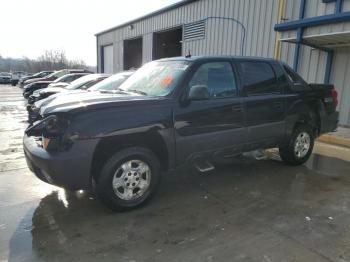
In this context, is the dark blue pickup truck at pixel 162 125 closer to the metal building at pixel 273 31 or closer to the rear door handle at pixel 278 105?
the rear door handle at pixel 278 105

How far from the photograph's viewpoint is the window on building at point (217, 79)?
4410 millimetres

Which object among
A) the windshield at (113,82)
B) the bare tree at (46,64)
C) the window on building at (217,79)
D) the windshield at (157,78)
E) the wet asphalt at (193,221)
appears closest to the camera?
the wet asphalt at (193,221)

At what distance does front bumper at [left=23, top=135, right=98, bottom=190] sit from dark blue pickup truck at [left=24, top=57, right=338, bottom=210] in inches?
0.4

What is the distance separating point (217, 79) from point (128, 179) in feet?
6.23

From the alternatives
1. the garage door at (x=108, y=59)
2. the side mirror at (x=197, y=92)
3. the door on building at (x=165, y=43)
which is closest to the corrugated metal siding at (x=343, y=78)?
the side mirror at (x=197, y=92)

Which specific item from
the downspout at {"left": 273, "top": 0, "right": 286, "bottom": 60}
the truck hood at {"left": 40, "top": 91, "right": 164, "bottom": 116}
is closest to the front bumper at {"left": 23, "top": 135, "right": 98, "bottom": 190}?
the truck hood at {"left": 40, "top": 91, "right": 164, "bottom": 116}

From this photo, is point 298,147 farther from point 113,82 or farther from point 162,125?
point 113,82

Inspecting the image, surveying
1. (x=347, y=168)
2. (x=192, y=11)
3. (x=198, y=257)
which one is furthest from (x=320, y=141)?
(x=192, y=11)

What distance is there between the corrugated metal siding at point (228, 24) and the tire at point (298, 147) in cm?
562

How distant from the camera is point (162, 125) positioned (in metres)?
3.94

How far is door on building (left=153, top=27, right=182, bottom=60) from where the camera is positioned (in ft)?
62.3

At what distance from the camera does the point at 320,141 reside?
8.15 meters

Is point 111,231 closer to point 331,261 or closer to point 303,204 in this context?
point 331,261

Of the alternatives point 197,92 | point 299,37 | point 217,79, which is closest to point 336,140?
point 299,37
